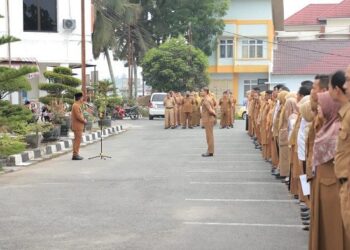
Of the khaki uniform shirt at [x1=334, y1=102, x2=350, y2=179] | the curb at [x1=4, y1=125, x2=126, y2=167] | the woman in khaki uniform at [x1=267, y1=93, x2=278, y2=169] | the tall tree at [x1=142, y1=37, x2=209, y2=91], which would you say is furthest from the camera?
the tall tree at [x1=142, y1=37, x2=209, y2=91]

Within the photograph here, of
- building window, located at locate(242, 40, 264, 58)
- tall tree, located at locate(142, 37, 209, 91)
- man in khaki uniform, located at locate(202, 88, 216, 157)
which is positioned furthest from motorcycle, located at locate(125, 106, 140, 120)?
man in khaki uniform, located at locate(202, 88, 216, 157)

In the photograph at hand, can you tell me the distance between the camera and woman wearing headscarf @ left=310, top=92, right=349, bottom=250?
4.83m

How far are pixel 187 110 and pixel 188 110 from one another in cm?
5

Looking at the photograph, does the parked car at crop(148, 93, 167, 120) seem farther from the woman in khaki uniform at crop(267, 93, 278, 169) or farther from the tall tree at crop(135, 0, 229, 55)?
the woman in khaki uniform at crop(267, 93, 278, 169)

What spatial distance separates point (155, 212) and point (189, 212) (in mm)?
424

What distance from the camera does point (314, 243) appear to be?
489 cm

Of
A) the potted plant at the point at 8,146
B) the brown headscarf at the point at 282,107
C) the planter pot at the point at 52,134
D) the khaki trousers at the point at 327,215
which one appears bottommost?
the planter pot at the point at 52,134

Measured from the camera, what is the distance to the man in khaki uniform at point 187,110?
2539cm

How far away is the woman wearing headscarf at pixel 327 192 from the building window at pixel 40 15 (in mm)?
23969

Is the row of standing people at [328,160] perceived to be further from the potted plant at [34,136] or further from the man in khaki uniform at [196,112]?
the man in khaki uniform at [196,112]

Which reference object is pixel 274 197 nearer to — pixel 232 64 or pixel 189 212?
pixel 189 212

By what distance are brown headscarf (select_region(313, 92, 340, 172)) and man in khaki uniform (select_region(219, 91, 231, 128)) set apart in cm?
1971

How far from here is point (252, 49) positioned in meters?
44.4

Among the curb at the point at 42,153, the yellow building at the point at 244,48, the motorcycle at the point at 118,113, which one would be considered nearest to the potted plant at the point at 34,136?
the curb at the point at 42,153
